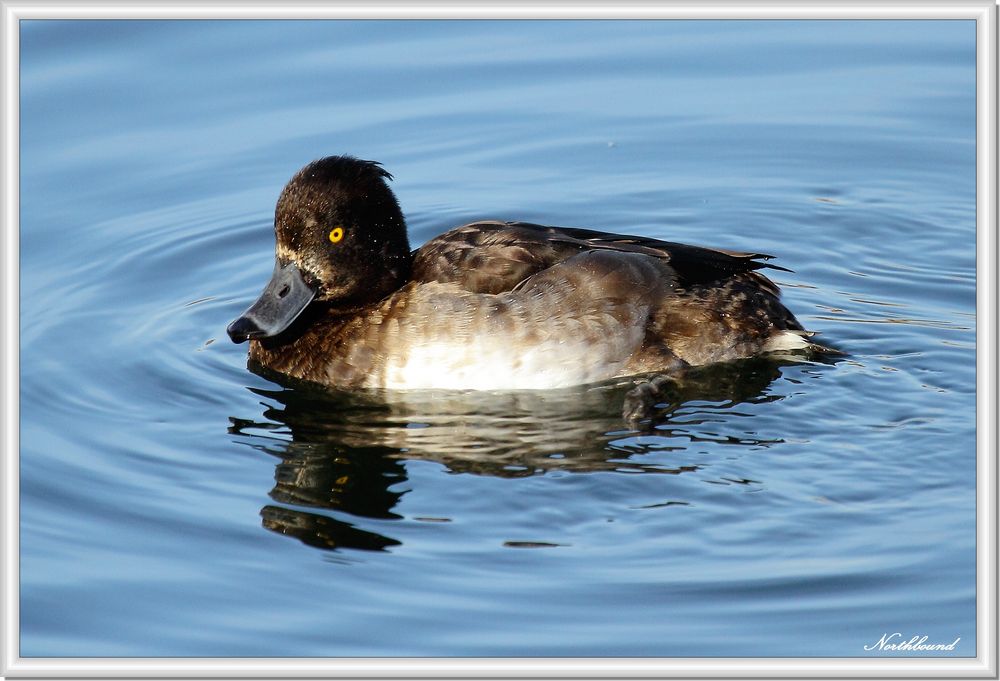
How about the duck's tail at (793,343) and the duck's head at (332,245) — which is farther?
the duck's tail at (793,343)

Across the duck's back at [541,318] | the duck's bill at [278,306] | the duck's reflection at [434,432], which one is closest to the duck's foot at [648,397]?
the duck's reflection at [434,432]

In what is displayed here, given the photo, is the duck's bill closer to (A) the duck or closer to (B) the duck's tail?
(A) the duck

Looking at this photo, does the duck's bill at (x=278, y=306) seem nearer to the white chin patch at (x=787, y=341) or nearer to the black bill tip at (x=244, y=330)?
the black bill tip at (x=244, y=330)

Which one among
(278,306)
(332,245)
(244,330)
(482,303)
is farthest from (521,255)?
(244,330)

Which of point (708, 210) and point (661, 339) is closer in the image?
point (661, 339)

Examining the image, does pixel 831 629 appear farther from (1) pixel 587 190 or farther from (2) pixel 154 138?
(2) pixel 154 138

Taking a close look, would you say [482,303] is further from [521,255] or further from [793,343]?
[793,343]

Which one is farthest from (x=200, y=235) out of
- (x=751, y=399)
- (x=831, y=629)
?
(x=831, y=629)
